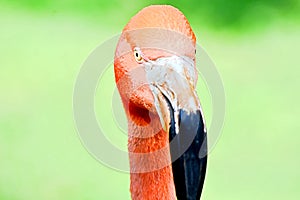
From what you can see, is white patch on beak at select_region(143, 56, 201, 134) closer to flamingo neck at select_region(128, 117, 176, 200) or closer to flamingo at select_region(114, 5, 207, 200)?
flamingo at select_region(114, 5, 207, 200)

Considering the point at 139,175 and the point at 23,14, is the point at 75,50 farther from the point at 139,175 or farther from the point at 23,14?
the point at 139,175

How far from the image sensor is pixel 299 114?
2932 mm

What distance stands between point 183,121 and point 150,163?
27 centimetres

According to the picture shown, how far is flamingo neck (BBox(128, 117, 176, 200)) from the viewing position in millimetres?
1703

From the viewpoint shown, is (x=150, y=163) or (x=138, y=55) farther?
(x=150, y=163)

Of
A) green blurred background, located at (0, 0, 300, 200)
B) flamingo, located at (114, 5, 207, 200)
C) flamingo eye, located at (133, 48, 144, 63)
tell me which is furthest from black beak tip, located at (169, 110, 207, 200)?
green blurred background, located at (0, 0, 300, 200)

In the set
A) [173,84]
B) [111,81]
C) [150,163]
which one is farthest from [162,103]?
[111,81]

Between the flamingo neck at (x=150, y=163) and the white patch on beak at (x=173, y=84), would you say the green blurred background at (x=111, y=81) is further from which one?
the white patch on beak at (x=173, y=84)

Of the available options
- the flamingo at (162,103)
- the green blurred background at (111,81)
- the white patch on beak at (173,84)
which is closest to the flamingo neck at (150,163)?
the flamingo at (162,103)

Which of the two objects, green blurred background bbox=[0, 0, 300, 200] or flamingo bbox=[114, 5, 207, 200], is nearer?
flamingo bbox=[114, 5, 207, 200]

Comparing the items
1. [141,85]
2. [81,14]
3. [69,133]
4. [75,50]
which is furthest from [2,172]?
[141,85]

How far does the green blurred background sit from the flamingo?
0.84 m

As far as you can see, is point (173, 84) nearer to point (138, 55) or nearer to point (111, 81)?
point (138, 55)

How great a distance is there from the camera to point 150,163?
1.73 meters
